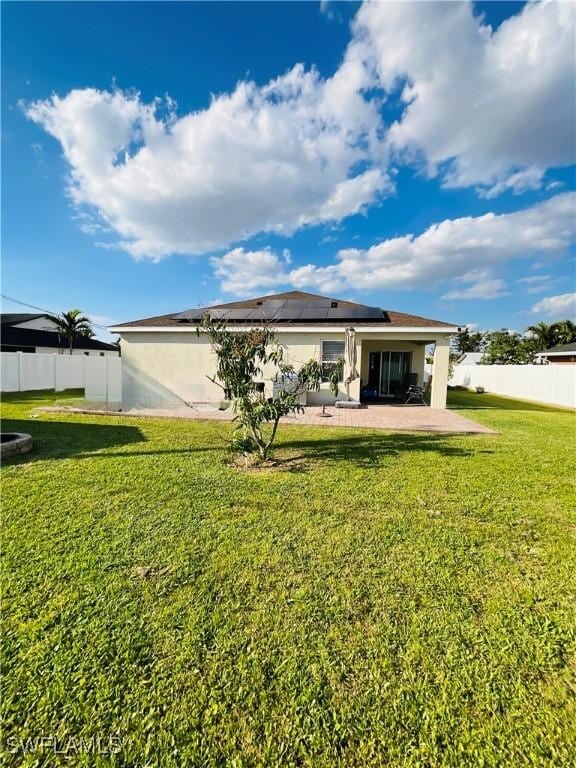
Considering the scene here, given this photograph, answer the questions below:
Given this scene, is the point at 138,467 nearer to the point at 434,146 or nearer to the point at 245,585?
the point at 245,585

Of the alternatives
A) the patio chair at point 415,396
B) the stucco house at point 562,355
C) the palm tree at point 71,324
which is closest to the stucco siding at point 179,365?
the patio chair at point 415,396

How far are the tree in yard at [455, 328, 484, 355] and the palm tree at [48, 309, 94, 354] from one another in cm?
5013

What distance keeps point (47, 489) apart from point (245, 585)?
12.9 feet

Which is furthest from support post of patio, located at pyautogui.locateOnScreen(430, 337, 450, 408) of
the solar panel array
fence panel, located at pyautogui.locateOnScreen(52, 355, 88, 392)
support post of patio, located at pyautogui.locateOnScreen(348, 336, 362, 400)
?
fence panel, located at pyautogui.locateOnScreen(52, 355, 88, 392)

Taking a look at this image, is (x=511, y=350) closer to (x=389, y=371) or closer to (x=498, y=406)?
(x=498, y=406)

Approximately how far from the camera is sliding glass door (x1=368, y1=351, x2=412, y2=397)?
1856cm

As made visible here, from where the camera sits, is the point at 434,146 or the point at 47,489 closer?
the point at 47,489

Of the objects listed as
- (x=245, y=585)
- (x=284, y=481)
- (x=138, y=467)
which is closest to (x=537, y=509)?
(x=284, y=481)

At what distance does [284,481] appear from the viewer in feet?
18.2

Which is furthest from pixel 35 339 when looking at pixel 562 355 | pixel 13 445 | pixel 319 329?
pixel 562 355

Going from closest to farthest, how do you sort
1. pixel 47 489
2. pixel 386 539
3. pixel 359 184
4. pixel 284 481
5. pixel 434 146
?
pixel 386 539, pixel 47 489, pixel 284 481, pixel 434 146, pixel 359 184

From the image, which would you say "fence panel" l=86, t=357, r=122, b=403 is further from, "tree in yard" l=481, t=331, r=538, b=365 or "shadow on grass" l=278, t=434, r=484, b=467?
"tree in yard" l=481, t=331, r=538, b=365

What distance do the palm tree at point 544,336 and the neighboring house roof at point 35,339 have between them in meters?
A: 52.7

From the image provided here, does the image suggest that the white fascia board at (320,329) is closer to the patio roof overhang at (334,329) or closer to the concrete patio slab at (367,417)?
the patio roof overhang at (334,329)
